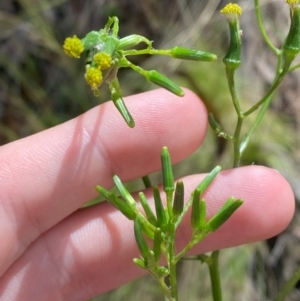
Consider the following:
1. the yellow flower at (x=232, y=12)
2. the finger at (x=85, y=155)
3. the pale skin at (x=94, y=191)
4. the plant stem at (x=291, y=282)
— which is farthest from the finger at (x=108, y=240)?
the yellow flower at (x=232, y=12)

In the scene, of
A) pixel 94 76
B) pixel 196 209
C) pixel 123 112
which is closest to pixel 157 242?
pixel 196 209

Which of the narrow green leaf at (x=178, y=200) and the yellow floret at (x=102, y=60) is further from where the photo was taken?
the narrow green leaf at (x=178, y=200)

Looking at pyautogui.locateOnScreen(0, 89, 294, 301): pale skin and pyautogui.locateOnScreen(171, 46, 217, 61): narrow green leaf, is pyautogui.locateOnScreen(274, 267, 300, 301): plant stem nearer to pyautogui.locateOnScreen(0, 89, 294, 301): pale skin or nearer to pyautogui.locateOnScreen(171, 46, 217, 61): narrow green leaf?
pyautogui.locateOnScreen(0, 89, 294, 301): pale skin

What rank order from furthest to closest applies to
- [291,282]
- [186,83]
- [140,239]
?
[186,83] < [291,282] < [140,239]

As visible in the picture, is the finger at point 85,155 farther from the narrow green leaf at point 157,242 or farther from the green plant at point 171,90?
the narrow green leaf at point 157,242

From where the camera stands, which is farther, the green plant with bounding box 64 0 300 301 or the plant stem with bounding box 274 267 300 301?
the plant stem with bounding box 274 267 300 301

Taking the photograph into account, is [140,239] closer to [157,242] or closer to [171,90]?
[157,242]

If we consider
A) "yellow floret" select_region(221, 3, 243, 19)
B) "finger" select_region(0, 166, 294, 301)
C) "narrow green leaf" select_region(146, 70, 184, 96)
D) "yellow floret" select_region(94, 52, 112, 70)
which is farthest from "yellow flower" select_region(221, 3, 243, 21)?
"finger" select_region(0, 166, 294, 301)

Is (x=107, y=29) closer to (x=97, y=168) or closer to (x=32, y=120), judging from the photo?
(x=97, y=168)

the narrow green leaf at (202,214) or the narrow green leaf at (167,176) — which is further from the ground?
the narrow green leaf at (167,176)
